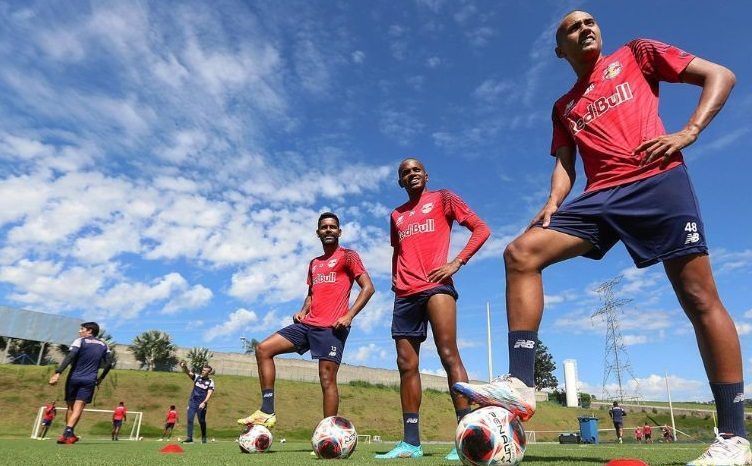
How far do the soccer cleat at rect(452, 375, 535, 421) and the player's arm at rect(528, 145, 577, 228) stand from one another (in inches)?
46.8

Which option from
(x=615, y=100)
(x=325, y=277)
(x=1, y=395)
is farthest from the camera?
(x=1, y=395)

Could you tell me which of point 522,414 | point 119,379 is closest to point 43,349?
point 119,379

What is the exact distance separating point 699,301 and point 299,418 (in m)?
41.0

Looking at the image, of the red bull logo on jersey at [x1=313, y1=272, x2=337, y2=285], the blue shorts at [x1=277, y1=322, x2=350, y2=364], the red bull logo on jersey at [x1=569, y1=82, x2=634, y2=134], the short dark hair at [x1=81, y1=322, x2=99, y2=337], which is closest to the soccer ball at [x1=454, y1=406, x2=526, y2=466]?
the red bull logo on jersey at [x1=569, y1=82, x2=634, y2=134]

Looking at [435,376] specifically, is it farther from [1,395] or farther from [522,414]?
[522,414]

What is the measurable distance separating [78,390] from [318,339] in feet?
16.9

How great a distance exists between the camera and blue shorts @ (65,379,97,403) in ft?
28.7

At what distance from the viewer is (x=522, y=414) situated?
8.31ft

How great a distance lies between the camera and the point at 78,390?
8.81 m

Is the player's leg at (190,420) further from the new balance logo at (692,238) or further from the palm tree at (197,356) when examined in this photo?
the palm tree at (197,356)

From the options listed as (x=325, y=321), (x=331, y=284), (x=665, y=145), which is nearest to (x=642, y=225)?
(x=665, y=145)

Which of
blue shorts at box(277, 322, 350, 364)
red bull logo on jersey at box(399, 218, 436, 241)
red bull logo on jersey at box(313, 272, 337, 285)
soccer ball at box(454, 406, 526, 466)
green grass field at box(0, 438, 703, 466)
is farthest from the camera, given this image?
red bull logo on jersey at box(313, 272, 337, 285)

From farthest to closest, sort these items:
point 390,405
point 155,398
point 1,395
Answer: point 390,405
point 155,398
point 1,395

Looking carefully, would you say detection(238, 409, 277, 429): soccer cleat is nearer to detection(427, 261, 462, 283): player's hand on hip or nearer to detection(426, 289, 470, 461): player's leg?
detection(426, 289, 470, 461): player's leg
